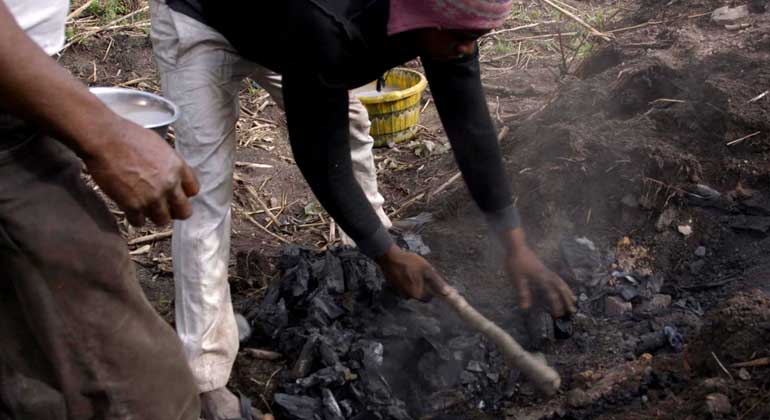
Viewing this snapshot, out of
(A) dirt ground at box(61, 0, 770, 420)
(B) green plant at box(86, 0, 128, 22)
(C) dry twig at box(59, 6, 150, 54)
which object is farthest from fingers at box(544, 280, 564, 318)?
(B) green plant at box(86, 0, 128, 22)

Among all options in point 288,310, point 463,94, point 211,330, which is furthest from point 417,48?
point 288,310

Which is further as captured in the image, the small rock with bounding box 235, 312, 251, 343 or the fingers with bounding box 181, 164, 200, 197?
the small rock with bounding box 235, 312, 251, 343

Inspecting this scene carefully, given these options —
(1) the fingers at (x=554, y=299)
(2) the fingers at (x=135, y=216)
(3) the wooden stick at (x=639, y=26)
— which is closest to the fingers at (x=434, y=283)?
(1) the fingers at (x=554, y=299)

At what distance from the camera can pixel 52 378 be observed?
2082 mm

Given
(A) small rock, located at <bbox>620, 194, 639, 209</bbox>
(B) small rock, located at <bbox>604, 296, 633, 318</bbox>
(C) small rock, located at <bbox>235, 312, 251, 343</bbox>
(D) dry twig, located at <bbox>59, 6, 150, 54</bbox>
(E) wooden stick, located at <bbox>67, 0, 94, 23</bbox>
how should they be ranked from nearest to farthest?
(B) small rock, located at <bbox>604, 296, 633, 318</bbox>
(C) small rock, located at <bbox>235, 312, 251, 343</bbox>
(A) small rock, located at <bbox>620, 194, 639, 209</bbox>
(D) dry twig, located at <bbox>59, 6, 150, 54</bbox>
(E) wooden stick, located at <bbox>67, 0, 94, 23</bbox>

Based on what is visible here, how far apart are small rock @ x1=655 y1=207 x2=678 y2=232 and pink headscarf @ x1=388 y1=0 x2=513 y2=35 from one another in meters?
2.07

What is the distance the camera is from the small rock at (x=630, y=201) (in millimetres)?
4281

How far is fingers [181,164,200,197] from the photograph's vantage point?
1854 mm

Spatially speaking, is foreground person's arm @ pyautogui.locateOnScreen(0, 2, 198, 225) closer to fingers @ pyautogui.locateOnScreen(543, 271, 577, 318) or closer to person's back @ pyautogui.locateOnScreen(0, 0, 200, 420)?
person's back @ pyautogui.locateOnScreen(0, 0, 200, 420)

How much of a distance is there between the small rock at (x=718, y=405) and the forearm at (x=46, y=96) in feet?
6.94

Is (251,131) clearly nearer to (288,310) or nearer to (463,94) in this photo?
(288,310)

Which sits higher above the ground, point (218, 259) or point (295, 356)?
point (218, 259)

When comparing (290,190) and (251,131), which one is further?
(251,131)

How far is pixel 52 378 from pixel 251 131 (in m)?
4.58
